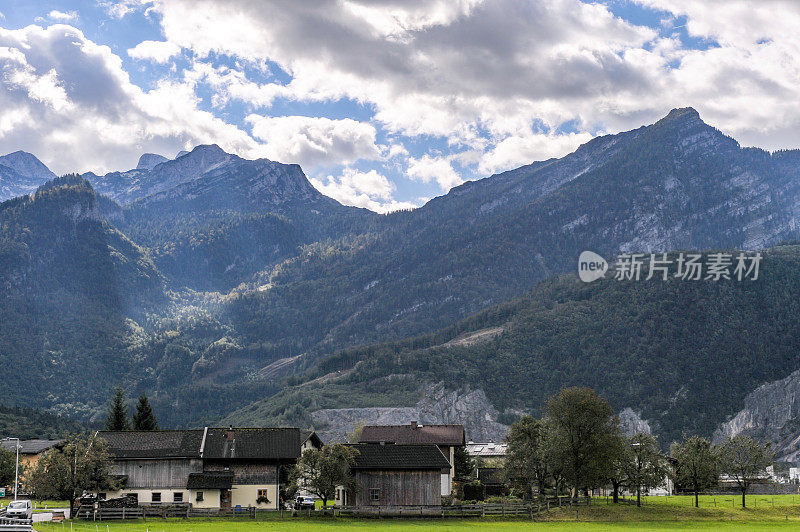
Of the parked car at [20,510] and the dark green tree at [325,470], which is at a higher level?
the dark green tree at [325,470]

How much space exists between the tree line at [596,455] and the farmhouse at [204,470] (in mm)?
25524

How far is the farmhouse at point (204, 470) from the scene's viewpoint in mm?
89000

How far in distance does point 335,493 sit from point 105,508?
834 inches

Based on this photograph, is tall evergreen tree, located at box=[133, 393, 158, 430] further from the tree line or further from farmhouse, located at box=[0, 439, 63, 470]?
the tree line

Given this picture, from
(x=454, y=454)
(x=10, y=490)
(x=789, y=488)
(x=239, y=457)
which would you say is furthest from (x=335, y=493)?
(x=789, y=488)

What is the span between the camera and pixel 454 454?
113562 millimetres

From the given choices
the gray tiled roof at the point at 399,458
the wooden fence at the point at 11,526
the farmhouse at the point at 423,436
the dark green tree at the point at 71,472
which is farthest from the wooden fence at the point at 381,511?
the farmhouse at the point at 423,436

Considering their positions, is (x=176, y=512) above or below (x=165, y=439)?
below

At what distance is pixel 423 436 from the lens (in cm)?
11494

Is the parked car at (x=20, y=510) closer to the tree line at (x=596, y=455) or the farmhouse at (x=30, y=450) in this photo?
the tree line at (x=596, y=455)

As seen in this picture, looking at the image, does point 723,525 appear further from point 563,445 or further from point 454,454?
point 454,454

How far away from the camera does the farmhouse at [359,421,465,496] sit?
112 m

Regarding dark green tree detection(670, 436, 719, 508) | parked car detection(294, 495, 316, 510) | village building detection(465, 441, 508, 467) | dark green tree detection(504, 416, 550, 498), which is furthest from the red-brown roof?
dark green tree detection(670, 436, 719, 508)

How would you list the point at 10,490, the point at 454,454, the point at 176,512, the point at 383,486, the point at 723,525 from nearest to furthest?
1. the point at 723,525
2. the point at 176,512
3. the point at 383,486
4. the point at 10,490
5. the point at 454,454
